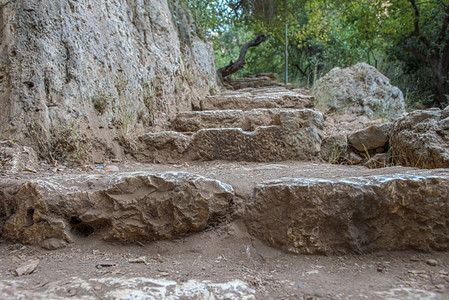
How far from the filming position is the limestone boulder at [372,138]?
7.54 feet

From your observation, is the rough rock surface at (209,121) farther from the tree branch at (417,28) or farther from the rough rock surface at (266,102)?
the tree branch at (417,28)

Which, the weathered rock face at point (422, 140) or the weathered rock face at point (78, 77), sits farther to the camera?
the weathered rock face at point (78, 77)

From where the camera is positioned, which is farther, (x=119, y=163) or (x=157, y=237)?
(x=119, y=163)

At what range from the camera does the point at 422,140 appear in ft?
5.87

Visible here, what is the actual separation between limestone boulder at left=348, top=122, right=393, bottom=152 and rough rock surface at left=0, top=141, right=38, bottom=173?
2.17 m

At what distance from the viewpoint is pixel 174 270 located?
1144mm

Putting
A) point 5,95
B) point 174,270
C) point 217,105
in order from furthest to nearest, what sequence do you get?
point 217,105, point 5,95, point 174,270

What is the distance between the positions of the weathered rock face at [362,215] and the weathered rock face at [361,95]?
3.13 m

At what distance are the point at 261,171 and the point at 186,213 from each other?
2.05 ft

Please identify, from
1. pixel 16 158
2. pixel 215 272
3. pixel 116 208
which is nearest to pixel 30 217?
pixel 116 208

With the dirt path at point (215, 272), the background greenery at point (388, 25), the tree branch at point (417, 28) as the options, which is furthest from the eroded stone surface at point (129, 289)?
the tree branch at point (417, 28)

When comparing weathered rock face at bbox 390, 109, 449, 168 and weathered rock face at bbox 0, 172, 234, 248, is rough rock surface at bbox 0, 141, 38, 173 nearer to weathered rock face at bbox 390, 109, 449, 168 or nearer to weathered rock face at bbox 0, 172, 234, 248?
weathered rock face at bbox 0, 172, 234, 248

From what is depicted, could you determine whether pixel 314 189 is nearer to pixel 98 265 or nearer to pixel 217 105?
pixel 98 265

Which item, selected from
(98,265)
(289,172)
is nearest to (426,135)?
(289,172)
